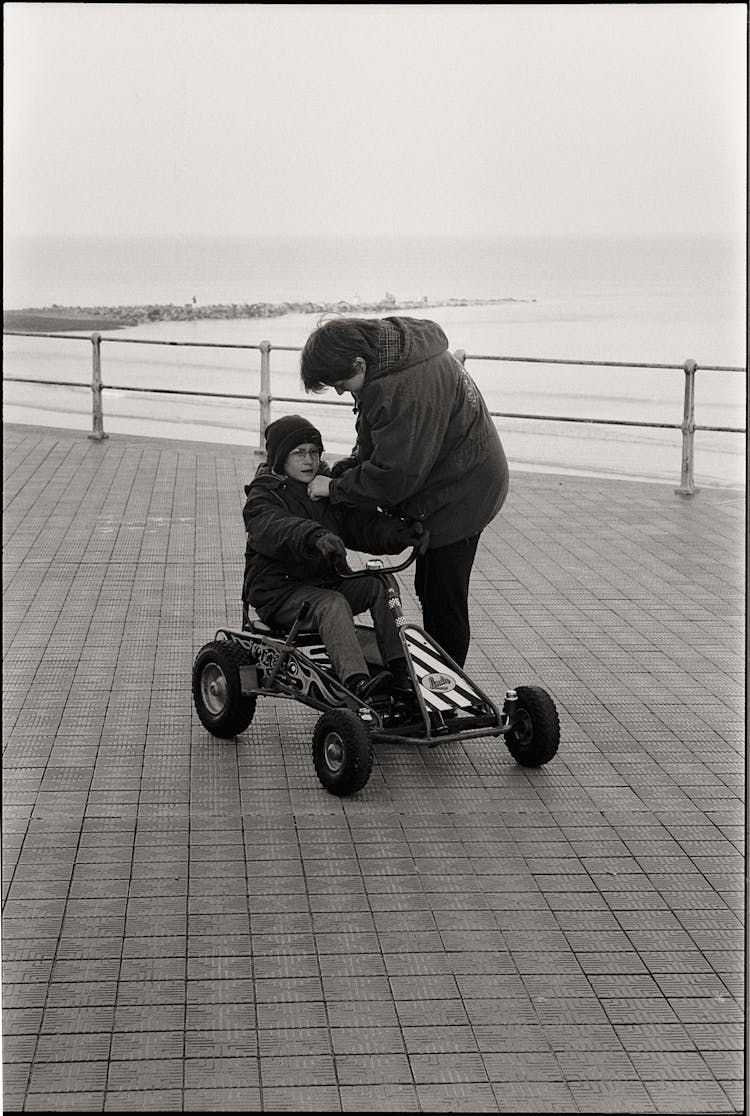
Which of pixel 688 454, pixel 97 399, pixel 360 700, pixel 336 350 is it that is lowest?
pixel 360 700

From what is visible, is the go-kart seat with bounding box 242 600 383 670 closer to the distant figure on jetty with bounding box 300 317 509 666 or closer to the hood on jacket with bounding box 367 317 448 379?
the distant figure on jetty with bounding box 300 317 509 666

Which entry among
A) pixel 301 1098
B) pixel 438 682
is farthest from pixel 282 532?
pixel 301 1098

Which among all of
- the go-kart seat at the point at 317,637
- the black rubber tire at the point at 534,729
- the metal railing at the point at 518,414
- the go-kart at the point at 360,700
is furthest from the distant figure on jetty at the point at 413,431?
the metal railing at the point at 518,414

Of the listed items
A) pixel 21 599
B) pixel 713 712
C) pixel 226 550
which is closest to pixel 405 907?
pixel 713 712

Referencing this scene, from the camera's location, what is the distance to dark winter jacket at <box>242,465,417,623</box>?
206 inches

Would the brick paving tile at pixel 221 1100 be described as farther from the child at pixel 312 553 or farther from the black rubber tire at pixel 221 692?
the black rubber tire at pixel 221 692

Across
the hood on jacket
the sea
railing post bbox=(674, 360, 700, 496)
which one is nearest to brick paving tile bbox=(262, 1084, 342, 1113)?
the sea

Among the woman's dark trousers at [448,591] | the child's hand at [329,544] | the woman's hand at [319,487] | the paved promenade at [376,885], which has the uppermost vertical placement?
the woman's hand at [319,487]

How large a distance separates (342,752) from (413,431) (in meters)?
1.08

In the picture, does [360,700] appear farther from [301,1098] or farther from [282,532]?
[301,1098]

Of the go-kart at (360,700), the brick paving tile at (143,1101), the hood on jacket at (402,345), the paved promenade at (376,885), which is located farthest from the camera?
the hood on jacket at (402,345)

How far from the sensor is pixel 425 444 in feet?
16.7

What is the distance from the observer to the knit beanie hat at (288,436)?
523 cm

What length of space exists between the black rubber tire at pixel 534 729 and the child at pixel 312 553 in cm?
40
